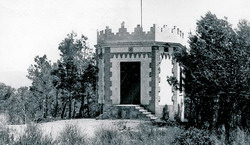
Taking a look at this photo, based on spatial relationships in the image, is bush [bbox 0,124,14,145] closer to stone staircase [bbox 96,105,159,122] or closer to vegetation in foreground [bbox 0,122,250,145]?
vegetation in foreground [bbox 0,122,250,145]

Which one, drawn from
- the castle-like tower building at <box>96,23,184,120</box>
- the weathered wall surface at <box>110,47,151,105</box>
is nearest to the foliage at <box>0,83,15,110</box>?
the castle-like tower building at <box>96,23,184,120</box>

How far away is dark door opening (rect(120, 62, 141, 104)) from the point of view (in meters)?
21.4

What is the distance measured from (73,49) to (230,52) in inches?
871

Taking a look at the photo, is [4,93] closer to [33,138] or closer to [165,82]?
[165,82]

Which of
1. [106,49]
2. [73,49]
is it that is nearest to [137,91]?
[106,49]

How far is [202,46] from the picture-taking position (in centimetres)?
1482

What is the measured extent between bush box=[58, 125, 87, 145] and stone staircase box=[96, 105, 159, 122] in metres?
9.02

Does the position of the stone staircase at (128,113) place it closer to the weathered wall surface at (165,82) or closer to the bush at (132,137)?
the weathered wall surface at (165,82)

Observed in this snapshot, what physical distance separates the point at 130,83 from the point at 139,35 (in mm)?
2946

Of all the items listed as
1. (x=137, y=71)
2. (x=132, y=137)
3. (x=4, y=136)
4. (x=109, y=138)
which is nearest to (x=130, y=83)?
(x=137, y=71)

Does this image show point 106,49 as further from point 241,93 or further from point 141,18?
point 241,93

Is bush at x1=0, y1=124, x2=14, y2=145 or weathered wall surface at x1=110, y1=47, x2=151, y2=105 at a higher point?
weathered wall surface at x1=110, y1=47, x2=151, y2=105

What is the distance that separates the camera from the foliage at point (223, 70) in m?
12.8

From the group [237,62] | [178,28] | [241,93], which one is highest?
[178,28]
